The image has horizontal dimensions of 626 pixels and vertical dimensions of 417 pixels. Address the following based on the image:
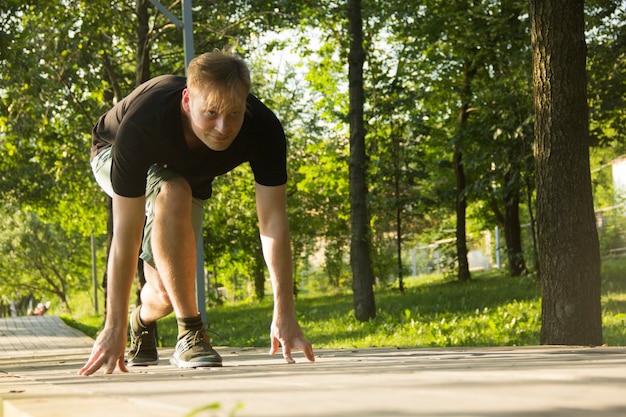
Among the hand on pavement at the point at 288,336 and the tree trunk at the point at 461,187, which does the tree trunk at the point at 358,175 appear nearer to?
the tree trunk at the point at 461,187

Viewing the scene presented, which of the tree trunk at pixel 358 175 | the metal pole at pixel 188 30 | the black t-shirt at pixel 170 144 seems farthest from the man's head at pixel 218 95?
the tree trunk at pixel 358 175

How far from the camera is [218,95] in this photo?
386 centimetres

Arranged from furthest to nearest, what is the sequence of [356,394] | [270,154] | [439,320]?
[439,320], [270,154], [356,394]

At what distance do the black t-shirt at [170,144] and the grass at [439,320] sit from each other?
2.55 m

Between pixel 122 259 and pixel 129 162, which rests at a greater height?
pixel 129 162

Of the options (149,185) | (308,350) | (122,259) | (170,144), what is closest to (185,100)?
(170,144)

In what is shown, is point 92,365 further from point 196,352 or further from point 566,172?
point 566,172

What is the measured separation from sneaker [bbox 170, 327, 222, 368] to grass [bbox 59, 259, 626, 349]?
2281 mm

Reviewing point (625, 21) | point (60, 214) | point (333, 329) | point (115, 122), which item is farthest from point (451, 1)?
point (115, 122)

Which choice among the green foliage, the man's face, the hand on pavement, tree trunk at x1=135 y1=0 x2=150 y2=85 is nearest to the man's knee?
the man's face

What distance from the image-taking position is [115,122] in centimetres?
459

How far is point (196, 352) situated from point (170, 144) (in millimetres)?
960

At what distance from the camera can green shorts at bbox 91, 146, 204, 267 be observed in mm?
4422

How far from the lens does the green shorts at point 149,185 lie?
14.5 feet
